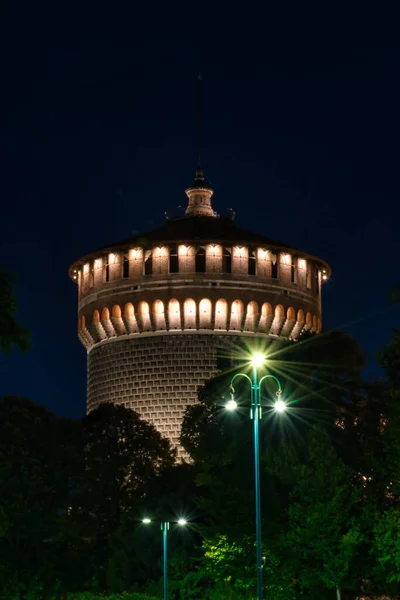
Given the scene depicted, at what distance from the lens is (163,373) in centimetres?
7138

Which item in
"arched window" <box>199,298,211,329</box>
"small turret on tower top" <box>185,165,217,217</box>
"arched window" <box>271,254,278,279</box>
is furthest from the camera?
"small turret on tower top" <box>185,165,217,217</box>

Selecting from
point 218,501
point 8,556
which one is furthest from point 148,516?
point 218,501

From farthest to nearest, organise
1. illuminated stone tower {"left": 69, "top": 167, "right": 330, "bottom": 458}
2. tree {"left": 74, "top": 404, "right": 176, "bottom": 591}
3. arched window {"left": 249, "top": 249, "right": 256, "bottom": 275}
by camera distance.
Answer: arched window {"left": 249, "top": 249, "right": 256, "bottom": 275}, illuminated stone tower {"left": 69, "top": 167, "right": 330, "bottom": 458}, tree {"left": 74, "top": 404, "right": 176, "bottom": 591}

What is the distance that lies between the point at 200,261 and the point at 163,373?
19.6ft

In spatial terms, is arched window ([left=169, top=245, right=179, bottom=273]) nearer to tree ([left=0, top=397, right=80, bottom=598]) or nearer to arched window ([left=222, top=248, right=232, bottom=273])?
arched window ([left=222, top=248, right=232, bottom=273])

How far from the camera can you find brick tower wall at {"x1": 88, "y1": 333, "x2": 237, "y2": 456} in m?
70.8

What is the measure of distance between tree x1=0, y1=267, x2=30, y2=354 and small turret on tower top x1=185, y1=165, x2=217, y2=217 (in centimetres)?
4808

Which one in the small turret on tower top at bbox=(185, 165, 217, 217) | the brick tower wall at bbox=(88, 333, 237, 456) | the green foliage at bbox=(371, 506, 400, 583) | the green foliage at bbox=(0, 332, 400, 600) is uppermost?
the small turret on tower top at bbox=(185, 165, 217, 217)

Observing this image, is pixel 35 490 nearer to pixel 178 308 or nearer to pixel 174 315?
pixel 174 315

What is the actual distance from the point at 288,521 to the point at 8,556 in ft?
40.1

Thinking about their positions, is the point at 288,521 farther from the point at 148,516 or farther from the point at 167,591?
the point at 148,516

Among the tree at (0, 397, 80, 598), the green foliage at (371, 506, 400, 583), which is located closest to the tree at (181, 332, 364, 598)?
the green foliage at (371, 506, 400, 583)

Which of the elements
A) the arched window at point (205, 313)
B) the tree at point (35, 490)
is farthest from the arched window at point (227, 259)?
the tree at point (35, 490)

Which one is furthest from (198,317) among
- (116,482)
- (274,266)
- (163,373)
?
(116,482)
